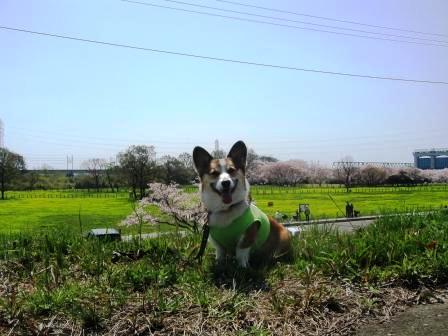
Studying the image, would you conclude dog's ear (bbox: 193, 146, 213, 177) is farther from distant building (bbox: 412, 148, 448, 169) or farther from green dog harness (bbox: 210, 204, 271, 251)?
distant building (bbox: 412, 148, 448, 169)

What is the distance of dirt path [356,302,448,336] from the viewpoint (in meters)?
3.12

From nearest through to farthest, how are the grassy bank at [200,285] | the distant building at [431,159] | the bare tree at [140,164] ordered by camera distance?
the grassy bank at [200,285] < the bare tree at [140,164] < the distant building at [431,159]

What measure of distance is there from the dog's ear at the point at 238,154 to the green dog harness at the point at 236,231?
442mm

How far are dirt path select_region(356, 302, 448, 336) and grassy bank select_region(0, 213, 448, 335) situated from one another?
0.10 meters

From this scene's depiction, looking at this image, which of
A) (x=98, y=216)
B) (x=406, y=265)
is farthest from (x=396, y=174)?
(x=406, y=265)

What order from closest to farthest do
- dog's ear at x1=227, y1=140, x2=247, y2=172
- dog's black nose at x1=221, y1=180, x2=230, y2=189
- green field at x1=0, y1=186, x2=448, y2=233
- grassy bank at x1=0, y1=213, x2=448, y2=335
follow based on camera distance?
grassy bank at x1=0, y1=213, x2=448, y2=335, dog's black nose at x1=221, y1=180, x2=230, y2=189, dog's ear at x1=227, y1=140, x2=247, y2=172, green field at x1=0, y1=186, x2=448, y2=233

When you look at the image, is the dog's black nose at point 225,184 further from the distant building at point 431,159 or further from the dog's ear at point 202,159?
the distant building at point 431,159

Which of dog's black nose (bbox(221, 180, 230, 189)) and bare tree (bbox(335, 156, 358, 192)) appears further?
bare tree (bbox(335, 156, 358, 192))

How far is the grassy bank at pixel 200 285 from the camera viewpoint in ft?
9.80

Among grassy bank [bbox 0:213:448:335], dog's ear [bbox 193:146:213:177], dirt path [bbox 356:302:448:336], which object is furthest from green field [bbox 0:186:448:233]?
dirt path [bbox 356:302:448:336]

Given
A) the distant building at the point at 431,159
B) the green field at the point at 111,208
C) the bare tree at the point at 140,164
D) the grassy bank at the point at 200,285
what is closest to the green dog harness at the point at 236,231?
the grassy bank at the point at 200,285

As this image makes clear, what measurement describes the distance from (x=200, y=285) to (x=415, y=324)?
153 cm

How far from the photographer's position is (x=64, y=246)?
4.75m

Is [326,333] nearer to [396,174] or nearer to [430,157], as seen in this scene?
[396,174]
